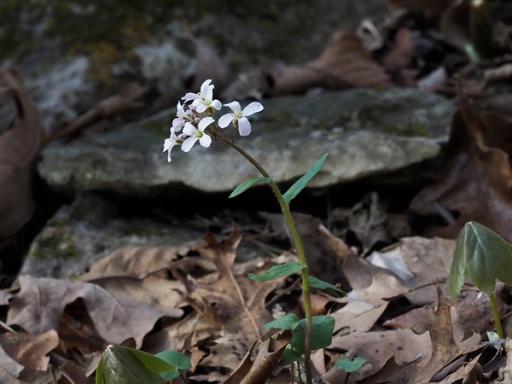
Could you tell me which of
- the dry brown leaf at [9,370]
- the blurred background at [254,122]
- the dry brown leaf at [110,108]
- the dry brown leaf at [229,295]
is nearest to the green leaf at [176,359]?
the dry brown leaf at [229,295]

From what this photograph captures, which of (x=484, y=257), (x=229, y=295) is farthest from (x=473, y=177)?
(x=484, y=257)

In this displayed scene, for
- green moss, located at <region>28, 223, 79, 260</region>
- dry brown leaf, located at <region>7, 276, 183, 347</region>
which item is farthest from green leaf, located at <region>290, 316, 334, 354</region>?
green moss, located at <region>28, 223, 79, 260</region>

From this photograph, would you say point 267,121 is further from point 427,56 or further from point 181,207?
point 427,56

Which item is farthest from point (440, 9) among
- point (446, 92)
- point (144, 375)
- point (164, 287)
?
point (144, 375)

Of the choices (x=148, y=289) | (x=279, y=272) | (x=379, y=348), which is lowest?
(x=148, y=289)

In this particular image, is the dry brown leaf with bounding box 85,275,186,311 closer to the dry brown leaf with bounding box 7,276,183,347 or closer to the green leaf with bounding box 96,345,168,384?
the dry brown leaf with bounding box 7,276,183,347

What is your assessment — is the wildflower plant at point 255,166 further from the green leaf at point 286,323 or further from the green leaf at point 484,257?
the green leaf at point 484,257

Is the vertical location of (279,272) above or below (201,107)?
below

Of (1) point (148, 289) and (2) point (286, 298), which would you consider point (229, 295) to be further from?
(1) point (148, 289)
